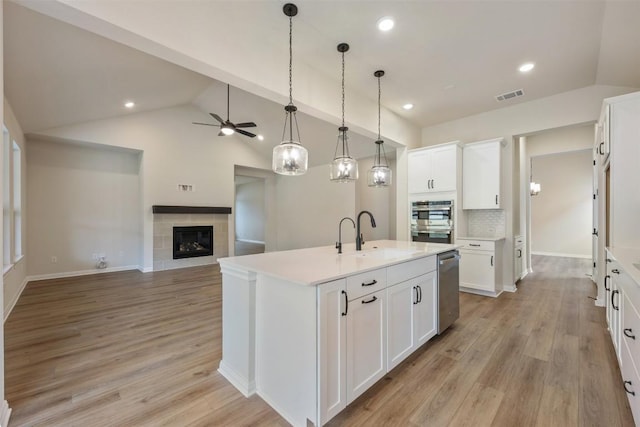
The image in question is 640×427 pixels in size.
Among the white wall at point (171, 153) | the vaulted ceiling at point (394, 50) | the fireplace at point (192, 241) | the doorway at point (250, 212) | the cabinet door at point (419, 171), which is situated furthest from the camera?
the doorway at point (250, 212)

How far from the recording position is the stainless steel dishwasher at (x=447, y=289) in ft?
9.01

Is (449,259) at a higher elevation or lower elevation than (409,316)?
higher

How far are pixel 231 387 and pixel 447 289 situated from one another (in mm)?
2177

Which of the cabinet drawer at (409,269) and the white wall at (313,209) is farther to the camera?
the white wall at (313,209)

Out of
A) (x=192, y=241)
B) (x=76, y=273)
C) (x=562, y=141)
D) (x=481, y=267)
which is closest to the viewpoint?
(x=481, y=267)

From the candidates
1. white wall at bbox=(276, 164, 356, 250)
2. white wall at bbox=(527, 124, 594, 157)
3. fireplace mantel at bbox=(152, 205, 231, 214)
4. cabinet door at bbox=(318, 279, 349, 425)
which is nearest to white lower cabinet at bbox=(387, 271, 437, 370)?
cabinet door at bbox=(318, 279, 349, 425)

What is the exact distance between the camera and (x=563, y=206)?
805cm

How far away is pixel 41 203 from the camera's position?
532cm

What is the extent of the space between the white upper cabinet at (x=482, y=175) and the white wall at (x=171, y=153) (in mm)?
5593

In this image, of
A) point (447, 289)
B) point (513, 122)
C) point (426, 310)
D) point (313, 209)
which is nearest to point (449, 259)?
point (447, 289)

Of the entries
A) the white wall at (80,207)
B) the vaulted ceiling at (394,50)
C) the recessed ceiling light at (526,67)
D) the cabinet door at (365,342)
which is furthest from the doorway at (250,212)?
the cabinet door at (365,342)

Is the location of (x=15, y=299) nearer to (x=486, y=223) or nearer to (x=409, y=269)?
(x=409, y=269)

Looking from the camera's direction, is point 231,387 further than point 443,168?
No

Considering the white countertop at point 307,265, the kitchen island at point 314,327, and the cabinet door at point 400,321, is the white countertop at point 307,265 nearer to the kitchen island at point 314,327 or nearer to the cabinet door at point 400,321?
the kitchen island at point 314,327
